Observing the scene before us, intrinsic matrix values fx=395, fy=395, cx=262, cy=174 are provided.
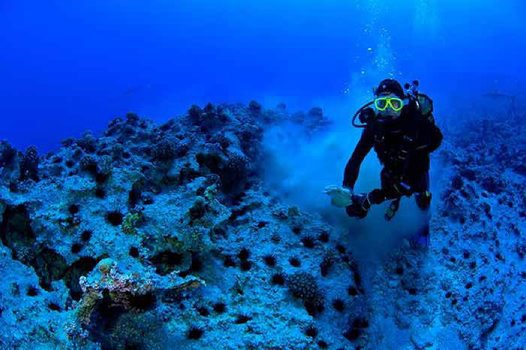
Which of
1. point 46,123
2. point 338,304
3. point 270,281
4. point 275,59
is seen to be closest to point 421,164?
point 338,304

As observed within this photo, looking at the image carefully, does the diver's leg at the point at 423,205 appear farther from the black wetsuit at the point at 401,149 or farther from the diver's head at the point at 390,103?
the diver's head at the point at 390,103

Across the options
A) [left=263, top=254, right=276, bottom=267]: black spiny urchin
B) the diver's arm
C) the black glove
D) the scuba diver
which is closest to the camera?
[left=263, top=254, right=276, bottom=267]: black spiny urchin

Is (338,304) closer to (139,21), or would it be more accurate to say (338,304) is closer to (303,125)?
(303,125)

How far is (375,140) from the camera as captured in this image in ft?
17.2

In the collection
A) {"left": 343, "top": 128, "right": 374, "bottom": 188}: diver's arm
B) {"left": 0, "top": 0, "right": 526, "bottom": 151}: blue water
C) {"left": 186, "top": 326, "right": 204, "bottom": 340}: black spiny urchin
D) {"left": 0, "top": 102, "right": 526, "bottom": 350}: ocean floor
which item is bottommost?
{"left": 186, "top": 326, "right": 204, "bottom": 340}: black spiny urchin

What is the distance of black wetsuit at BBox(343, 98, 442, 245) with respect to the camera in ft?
16.2

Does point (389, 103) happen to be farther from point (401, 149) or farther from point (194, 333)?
point (194, 333)

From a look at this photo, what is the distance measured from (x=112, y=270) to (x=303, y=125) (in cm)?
698

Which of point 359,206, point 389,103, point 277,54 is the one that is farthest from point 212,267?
point 277,54

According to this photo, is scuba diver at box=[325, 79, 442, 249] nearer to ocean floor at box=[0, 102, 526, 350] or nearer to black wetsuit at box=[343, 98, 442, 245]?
black wetsuit at box=[343, 98, 442, 245]

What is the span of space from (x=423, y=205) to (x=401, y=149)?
1266 millimetres

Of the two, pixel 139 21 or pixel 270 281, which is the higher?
pixel 139 21

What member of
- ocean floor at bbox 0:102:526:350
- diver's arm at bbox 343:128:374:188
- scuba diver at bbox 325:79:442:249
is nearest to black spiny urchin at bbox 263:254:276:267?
ocean floor at bbox 0:102:526:350

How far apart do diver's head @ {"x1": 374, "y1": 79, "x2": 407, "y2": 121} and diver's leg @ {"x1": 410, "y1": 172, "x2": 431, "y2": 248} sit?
1.11 m
